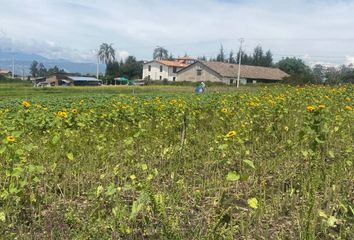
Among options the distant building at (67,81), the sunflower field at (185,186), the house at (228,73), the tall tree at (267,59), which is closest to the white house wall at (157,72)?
the distant building at (67,81)

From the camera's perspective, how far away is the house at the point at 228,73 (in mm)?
62438

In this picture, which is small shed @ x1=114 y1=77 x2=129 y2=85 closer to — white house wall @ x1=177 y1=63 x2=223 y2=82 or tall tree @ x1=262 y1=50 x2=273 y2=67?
white house wall @ x1=177 y1=63 x2=223 y2=82

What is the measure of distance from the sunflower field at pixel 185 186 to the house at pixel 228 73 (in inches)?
2277

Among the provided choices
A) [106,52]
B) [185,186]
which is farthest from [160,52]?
[185,186]

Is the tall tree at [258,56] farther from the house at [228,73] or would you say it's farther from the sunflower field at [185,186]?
the sunflower field at [185,186]

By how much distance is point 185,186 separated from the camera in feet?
10.4

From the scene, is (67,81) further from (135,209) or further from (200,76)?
(135,209)

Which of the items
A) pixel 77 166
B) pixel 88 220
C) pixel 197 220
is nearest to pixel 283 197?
pixel 197 220

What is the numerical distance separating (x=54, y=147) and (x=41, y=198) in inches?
35.9

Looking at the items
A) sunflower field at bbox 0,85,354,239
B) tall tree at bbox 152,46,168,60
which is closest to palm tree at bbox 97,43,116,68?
tall tree at bbox 152,46,168,60

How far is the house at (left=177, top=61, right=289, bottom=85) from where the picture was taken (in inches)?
2458

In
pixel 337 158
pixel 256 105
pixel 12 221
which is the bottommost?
pixel 12 221

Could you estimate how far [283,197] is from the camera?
300cm

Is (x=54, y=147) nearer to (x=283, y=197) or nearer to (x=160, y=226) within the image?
(x=160, y=226)
